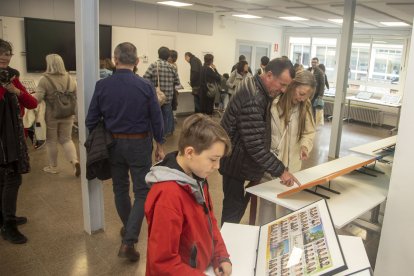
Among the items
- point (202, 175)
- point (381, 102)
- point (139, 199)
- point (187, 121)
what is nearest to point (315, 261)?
point (202, 175)

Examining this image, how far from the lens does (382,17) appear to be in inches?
288

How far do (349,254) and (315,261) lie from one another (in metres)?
0.28

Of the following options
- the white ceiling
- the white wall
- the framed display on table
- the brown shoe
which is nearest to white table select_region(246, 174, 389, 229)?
the framed display on table

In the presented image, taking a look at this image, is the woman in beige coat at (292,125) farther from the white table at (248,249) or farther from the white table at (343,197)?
the white table at (248,249)

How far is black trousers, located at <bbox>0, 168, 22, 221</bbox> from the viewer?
255 cm

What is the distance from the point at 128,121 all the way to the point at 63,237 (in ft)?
3.76

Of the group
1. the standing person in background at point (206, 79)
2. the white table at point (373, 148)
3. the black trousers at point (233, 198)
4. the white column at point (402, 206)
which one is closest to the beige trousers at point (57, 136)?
the black trousers at point (233, 198)

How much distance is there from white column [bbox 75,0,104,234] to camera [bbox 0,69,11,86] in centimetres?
43

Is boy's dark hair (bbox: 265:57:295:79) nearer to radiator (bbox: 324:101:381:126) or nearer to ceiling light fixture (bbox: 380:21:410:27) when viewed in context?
ceiling light fixture (bbox: 380:21:410:27)

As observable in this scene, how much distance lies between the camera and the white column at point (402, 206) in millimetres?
1799

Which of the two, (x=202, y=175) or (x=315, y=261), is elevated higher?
(x=202, y=175)

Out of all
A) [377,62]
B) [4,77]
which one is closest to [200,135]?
[4,77]

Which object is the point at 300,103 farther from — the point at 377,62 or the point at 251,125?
the point at 377,62

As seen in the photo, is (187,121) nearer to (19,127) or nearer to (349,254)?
(349,254)
